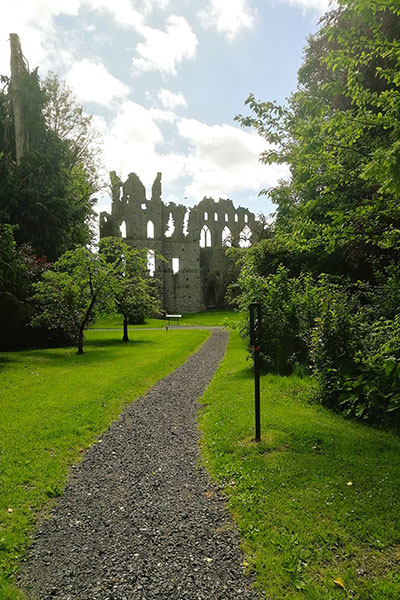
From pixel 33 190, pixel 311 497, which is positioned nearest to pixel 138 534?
pixel 311 497

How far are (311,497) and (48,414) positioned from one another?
5344 mm

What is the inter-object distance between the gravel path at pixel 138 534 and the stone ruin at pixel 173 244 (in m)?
47.0

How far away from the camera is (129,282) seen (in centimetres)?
2119

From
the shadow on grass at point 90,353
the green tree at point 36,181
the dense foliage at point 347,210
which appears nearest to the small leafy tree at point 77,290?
the shadow on grass at point 90,353

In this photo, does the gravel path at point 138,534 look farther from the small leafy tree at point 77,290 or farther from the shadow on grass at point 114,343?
the shadow on grass at point 114,343

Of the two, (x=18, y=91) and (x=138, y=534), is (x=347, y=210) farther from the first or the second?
(x=18, y=91)

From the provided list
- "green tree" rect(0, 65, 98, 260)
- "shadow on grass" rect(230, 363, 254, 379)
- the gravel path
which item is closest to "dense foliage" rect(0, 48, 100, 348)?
"green tree" rect(0, 65, 98, 260)

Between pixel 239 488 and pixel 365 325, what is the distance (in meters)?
4.69

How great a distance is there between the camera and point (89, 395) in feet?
28.9

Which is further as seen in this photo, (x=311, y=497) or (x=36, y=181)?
(x=36, y=181)

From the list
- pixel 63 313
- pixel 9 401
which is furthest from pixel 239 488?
pixel 63 313

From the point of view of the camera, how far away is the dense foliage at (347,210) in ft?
16.8

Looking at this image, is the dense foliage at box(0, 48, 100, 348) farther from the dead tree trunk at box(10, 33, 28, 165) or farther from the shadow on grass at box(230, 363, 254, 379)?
the shadow on grass at box(230, 363, 254, 379)

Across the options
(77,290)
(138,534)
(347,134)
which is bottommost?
(138,534)
